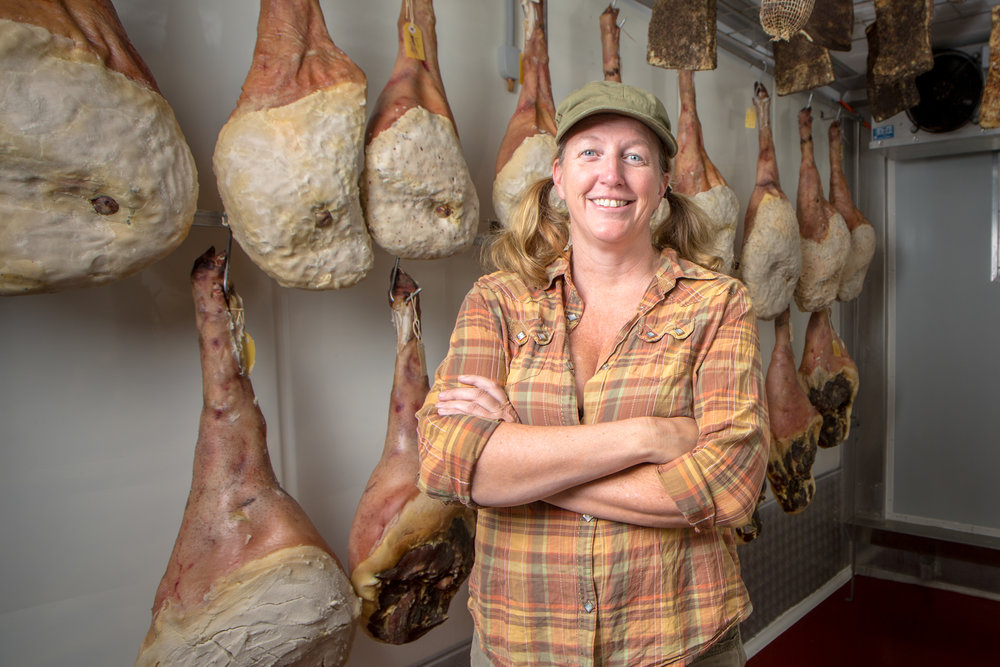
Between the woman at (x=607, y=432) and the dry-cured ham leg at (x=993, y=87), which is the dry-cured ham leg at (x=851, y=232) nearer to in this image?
the dry-cured ham leg at (x=993, y=87)

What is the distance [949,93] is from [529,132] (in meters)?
2.88

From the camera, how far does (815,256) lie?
126 inches

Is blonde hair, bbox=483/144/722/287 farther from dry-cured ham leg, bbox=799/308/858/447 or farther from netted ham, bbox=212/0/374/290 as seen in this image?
dry-cured ham leg, bbox=799/308/858/447

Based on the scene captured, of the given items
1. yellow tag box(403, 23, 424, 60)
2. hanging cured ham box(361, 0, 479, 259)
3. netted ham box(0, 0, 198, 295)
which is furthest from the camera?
yellow tag box(403, 23, 424, 60)

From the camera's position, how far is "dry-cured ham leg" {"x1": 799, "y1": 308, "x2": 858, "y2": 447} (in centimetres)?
346

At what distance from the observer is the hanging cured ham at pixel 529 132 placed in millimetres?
1987

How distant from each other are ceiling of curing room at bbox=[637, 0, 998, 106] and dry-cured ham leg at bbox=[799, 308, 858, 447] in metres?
1.35

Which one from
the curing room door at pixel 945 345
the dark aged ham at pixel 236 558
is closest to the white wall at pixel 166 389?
the dark aged ham at pixel 236 558

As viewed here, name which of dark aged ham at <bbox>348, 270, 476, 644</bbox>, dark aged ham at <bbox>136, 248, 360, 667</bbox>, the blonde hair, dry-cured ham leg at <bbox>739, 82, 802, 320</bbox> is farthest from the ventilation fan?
dark aged ham at <bbox>136, 248, 360, 667</bbox>

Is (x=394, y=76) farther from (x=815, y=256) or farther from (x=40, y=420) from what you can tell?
(x=815, y=256)

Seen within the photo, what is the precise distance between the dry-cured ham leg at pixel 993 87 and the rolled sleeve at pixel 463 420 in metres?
2.54

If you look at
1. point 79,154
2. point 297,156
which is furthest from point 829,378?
point 79,154

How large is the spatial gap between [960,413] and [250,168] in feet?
14.1

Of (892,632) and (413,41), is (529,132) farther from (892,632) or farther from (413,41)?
(892,632)
